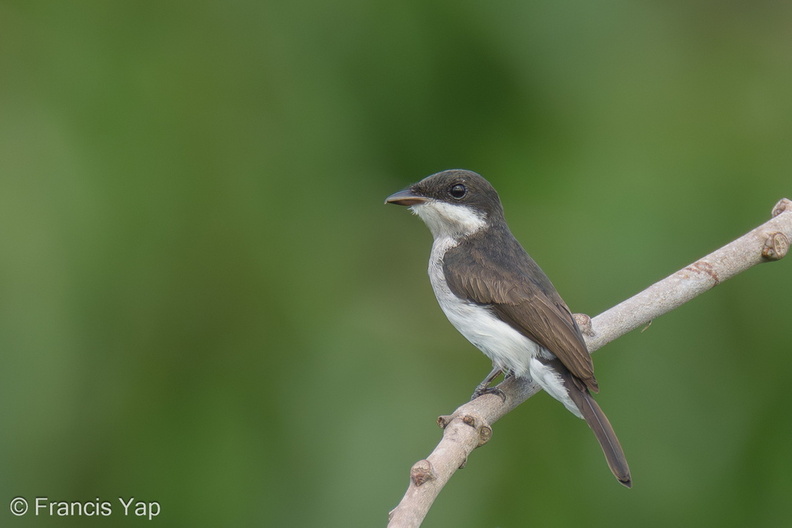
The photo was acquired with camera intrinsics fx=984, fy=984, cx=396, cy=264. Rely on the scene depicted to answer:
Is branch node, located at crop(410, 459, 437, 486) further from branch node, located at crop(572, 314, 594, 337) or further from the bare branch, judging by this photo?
branch node, located at crop(572, 314, 594, 337)

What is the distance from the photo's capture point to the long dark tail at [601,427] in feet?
10.6

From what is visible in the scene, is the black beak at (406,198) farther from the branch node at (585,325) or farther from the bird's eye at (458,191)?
the branch node at (585,325)

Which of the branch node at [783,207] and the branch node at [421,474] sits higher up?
the branch node at [783,207]

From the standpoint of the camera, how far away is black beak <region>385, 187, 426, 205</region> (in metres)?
4.06

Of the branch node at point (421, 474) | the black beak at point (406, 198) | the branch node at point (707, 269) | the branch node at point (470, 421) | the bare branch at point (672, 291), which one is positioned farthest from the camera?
the black beak at point (406, 198)

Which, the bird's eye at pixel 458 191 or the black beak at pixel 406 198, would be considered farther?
the bird's eye at pixel 458 191

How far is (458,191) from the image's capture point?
13.9 ft

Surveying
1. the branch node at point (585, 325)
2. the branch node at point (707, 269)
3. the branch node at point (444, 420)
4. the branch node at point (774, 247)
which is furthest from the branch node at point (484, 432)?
the branch node at point (774, 247)

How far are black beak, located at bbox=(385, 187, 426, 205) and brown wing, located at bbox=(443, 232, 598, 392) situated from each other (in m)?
0.26

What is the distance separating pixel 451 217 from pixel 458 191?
0.12 m

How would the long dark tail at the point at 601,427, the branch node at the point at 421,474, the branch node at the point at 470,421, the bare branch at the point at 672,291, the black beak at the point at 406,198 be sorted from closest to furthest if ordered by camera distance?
1. the branch node at the point at 421,474
2. the branch node at the point at 470,421
3. the long dark tail at the point at 601,427
4. the bare branch at the point at 672,291
5. the black beak at the point at 406,198

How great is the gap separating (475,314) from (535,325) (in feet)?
0.94

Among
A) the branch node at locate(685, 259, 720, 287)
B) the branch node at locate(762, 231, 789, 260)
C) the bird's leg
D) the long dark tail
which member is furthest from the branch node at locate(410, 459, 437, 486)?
the branch node at locate(762, 231, 789, 260)

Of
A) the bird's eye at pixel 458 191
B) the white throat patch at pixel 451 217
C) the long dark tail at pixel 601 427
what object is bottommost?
the long dark tail at pixel 601 427
